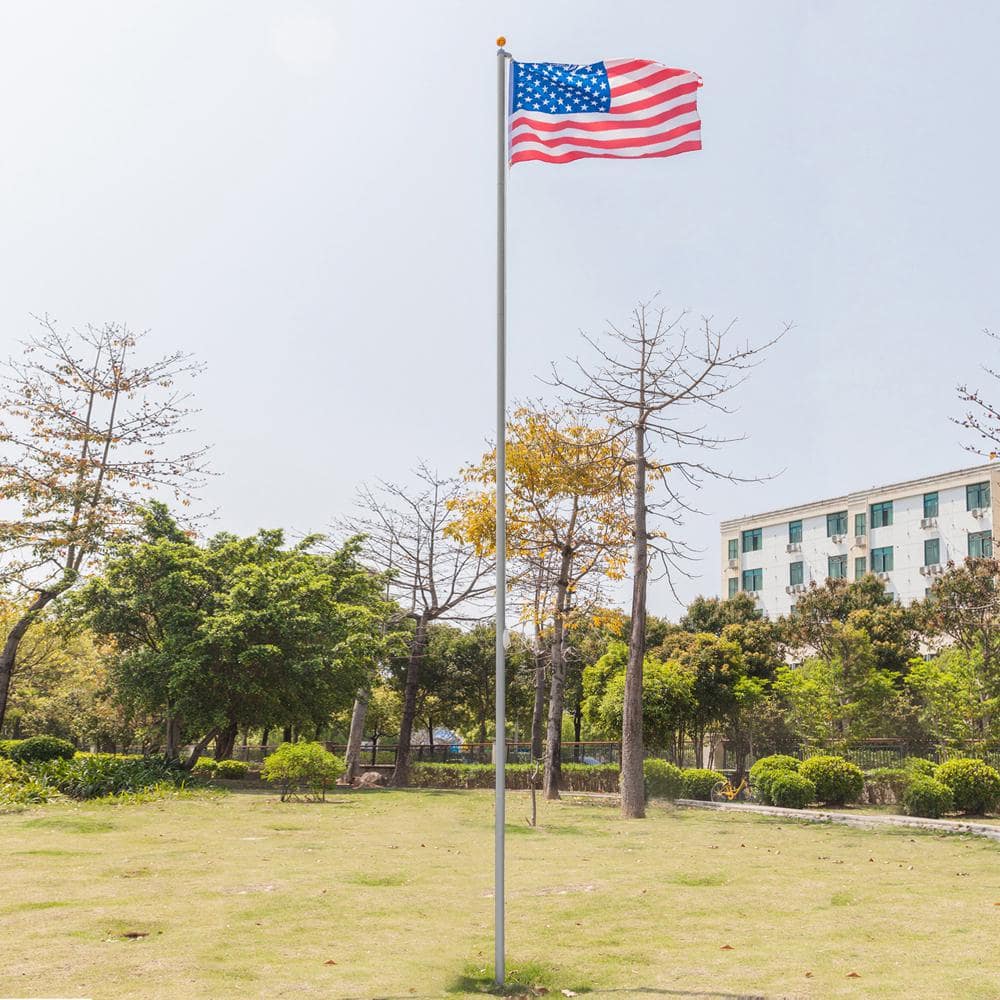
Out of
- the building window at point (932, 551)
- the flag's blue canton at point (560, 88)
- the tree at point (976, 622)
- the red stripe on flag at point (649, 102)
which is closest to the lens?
the flag's blue canton at point (560, 88)

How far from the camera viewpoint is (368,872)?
13.0m

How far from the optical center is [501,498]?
8328mm

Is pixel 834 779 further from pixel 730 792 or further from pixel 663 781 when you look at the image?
pixel 663 781

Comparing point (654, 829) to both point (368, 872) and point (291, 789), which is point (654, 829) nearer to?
point (368, 872)

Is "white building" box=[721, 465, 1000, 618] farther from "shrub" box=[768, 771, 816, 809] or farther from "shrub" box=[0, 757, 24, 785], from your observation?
"shrub" box=[0, 757, 24, 785]

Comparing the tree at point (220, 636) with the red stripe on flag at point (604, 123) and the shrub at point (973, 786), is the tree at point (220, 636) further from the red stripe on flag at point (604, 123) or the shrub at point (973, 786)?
the red stripe on flag at point (604, 123)

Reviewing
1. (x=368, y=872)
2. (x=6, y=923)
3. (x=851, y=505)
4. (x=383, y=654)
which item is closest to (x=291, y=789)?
(x=383, y=654)

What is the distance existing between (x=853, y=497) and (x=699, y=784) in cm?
3982

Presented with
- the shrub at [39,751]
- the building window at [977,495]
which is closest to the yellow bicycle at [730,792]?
the shrub at [39,751]

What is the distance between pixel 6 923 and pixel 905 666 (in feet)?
145

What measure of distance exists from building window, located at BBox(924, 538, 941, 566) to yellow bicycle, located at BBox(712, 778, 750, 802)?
3245 cm

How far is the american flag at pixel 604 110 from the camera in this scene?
9.33 metres

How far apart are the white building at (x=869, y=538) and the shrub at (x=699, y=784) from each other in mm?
26050

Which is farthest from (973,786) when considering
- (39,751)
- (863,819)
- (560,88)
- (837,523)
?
(837,523)
